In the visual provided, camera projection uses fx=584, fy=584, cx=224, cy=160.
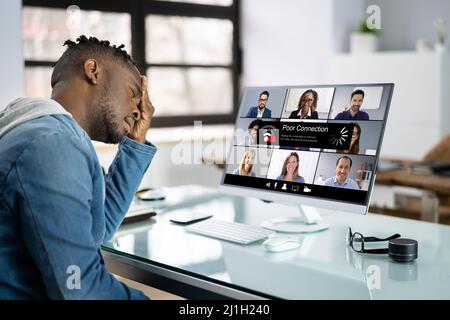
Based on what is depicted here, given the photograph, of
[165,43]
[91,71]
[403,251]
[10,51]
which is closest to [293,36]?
[165,43]

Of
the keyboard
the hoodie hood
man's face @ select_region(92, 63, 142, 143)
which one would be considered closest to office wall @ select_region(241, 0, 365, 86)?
the keyboard

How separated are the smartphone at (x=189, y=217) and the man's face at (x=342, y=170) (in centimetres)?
53

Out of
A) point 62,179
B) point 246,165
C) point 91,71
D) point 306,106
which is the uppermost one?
point 91,71

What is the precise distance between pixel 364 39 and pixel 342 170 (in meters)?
3.58

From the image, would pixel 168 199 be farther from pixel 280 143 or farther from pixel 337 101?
pixel 337 101

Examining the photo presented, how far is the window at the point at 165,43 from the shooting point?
4438mm

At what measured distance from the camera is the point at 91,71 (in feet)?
4.46

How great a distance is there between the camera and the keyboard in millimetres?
1725

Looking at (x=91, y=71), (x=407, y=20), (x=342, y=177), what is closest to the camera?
(x=91, y=71)

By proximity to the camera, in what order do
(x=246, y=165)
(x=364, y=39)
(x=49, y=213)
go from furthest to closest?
(x=364, y=39) → (x=246, y=165) → (x=49, y=213)

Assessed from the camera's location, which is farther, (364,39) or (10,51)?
(364,39)

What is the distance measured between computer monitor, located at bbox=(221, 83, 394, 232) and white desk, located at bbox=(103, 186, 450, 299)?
0.15 metres

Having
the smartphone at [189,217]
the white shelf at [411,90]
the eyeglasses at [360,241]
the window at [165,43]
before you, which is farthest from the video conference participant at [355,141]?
the window at [165,43]

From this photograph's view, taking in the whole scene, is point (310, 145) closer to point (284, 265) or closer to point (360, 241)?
point (360, 241)
